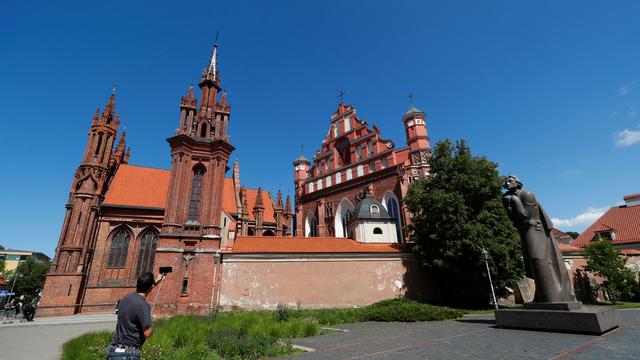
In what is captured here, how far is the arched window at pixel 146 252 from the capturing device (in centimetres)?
2702

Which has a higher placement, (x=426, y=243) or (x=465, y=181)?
(x=465, y=181)

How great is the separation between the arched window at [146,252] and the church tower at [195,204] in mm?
9330

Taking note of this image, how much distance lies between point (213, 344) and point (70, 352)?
11.8 ft

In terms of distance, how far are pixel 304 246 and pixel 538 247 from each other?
50.2 ft

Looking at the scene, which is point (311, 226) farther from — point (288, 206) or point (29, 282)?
point (29, 282)

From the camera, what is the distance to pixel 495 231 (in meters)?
20.1

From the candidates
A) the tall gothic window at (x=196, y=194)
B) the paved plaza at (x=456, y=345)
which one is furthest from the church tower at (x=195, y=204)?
the paved plaza at (x=456, y=345)

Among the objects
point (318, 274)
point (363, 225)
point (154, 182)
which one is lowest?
point (318, 274)

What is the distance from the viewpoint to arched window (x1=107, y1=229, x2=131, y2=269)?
26562 millimetres

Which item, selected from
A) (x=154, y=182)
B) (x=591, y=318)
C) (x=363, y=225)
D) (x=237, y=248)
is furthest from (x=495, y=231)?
(x=154, y=182)

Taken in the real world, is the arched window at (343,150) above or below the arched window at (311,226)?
above

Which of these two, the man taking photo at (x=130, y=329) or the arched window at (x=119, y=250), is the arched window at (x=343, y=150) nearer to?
the arched window at (x=119, y=250)

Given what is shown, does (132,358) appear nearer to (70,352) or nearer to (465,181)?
(70,352)

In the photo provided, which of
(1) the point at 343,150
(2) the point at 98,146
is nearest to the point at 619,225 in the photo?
(1) the point at 343,150
